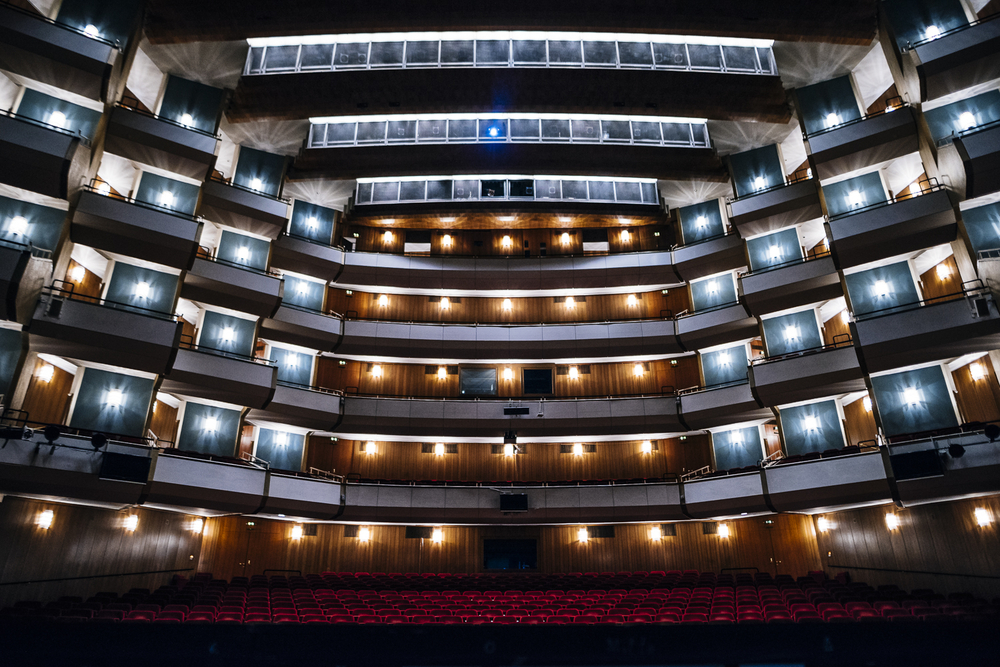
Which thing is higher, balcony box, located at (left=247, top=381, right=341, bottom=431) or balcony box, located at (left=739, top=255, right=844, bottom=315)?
balcony box, located at (left=739, top=255, right=844, bottom=315)

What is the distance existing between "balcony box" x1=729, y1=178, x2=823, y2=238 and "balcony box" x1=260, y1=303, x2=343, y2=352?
16.6 meters

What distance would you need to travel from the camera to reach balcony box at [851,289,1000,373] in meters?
14.5

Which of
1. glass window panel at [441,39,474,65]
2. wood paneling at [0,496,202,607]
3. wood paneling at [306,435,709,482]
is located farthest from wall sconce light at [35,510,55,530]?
glass window panel at [441,39,474,65]

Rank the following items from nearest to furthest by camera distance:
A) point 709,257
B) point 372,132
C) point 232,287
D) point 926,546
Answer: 1. point 926,546
2. point 232,287
3. point 372,132
4. point 709,257

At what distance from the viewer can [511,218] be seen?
86.4ft

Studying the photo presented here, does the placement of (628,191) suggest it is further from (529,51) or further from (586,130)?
(529,51)

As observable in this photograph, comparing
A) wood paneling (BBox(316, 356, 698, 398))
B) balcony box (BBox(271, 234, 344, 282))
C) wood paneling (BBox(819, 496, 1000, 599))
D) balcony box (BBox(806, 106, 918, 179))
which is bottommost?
wood paneling (BBox(819, 496, 1000, 599))

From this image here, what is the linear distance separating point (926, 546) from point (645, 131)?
16.8 m

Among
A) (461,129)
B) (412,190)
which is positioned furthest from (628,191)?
(412,190)

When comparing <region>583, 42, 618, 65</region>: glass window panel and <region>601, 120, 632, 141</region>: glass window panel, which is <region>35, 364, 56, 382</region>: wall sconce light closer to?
<region>583, 42, 618, 65</region>: glass window panel

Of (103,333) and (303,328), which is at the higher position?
(303,328)

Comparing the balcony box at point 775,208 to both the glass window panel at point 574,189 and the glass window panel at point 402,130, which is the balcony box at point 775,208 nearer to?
the glass window panel at point 574,189

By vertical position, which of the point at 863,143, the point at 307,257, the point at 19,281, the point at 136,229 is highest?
the point at 863,143

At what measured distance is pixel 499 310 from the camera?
26.5 meters
